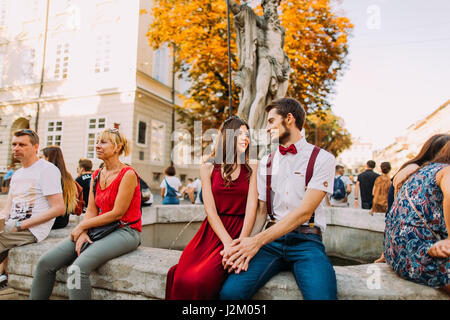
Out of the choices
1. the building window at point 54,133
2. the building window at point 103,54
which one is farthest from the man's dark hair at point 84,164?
the building window at point 54,133

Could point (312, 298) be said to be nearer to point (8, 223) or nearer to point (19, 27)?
point (8, 223)

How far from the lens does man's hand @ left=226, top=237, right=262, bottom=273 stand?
1.88 meters

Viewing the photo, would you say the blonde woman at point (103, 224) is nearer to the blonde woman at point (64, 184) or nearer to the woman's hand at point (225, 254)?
the blonde woman at point (64, 184)

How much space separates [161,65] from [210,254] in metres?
20.2

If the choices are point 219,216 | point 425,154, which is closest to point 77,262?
point 219,216

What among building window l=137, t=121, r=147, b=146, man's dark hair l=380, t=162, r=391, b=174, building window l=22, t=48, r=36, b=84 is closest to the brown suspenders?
man's dark hair l=380, t=162, r=391, b=174

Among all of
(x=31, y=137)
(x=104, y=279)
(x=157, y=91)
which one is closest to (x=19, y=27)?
(x=157, y=91)

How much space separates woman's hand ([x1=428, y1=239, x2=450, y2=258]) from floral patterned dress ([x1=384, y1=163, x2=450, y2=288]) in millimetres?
40

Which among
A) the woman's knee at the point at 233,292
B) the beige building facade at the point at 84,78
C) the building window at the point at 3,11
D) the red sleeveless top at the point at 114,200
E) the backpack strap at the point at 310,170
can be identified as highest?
the building window at the point at 3,11

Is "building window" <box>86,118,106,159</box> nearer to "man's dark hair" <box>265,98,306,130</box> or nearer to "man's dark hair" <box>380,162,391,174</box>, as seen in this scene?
"man's dark hair" <box>380,162,391,174</box>

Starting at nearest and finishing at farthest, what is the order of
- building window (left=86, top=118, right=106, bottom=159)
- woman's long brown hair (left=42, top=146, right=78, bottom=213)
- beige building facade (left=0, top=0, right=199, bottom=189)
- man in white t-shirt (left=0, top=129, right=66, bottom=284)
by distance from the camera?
man in white t-shirt (left=0, top=129, right=66, bottom=284) < woman's long brown hair (left=42, top=146, right=78, bottom=213) < beige building facade (left=0, top=0, right=199, bottom=189) < building window (left=86, top=118, right=106, bottom=159)

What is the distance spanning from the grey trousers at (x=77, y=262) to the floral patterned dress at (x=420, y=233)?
1.98 metres

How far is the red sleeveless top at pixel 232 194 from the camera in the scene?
A: 2316mm
